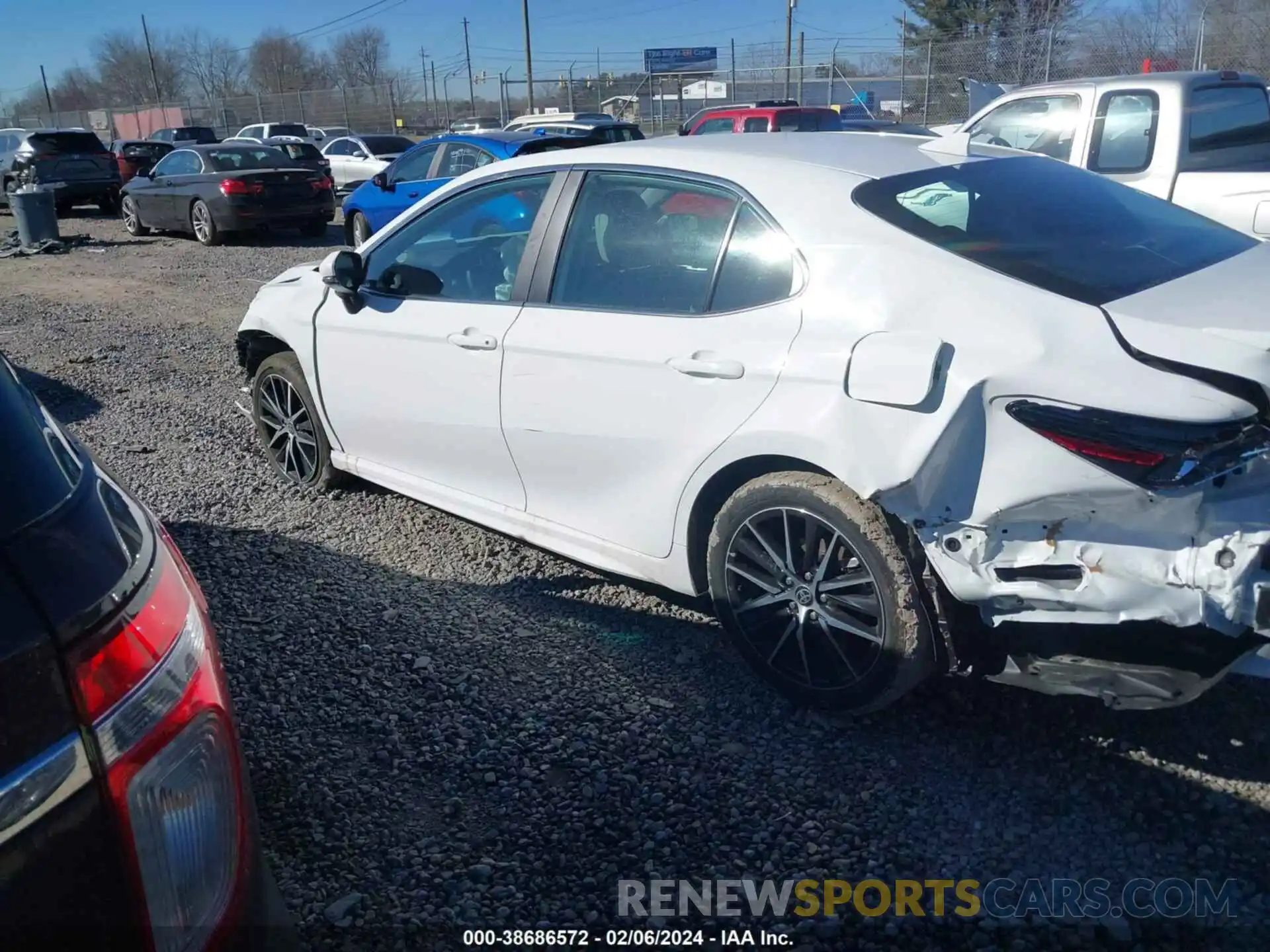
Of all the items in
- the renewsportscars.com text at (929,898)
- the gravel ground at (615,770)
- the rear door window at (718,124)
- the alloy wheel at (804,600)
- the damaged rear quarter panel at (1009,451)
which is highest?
the rear door window at (718,124)

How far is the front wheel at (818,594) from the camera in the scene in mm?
2938

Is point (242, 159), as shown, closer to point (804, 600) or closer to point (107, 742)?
point (804, 600)

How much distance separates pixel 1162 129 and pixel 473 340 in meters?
5.61

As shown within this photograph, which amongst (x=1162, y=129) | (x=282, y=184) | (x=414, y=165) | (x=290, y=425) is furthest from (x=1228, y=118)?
(x=282, y=184)

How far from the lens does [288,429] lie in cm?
524

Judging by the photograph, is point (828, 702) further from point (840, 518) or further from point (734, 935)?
point (734, 935)

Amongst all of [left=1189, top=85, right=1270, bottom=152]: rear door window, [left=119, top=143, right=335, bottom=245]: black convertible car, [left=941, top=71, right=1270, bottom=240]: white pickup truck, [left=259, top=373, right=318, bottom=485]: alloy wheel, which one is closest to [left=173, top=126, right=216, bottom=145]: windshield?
[left=119, top=143, right=335, bottom=245]: black convertible car

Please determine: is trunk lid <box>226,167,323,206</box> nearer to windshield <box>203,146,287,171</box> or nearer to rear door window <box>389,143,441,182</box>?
windshield <box>203,146,287,171</box>

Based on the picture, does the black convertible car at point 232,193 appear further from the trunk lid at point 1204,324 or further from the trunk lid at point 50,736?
the trunk lid at point 50,736

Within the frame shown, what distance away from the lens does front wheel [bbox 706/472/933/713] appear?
2.94 meters

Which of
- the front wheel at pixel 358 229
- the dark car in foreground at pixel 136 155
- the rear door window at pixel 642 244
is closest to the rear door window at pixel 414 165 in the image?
the front wheel at pixel 358 229

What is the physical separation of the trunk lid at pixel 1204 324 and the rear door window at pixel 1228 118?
→ 504cm

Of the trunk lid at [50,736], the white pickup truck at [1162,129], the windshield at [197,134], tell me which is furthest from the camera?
the windshield at [197,134]

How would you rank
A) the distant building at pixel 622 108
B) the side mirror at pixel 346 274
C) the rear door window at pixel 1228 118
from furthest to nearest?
1. the distant building at pixel 622 108
2. the rear door window at pixel 1228 118
3. the side mirror at pixel 346 274
